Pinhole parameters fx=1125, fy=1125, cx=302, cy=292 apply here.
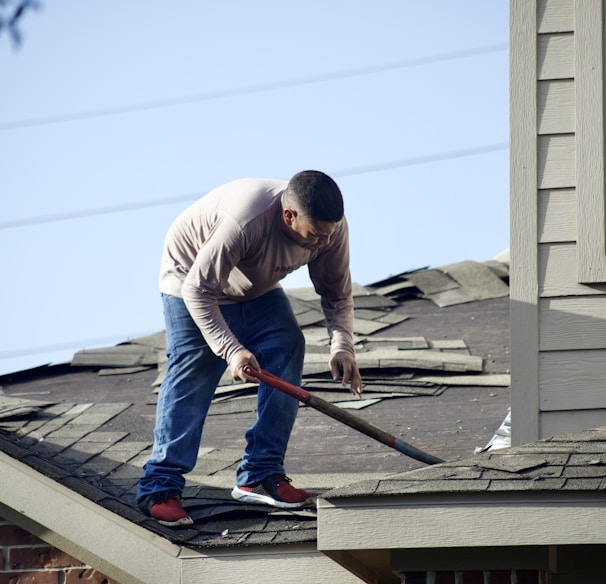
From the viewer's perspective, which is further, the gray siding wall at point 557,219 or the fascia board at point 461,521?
the gray siding wall at point 557,219

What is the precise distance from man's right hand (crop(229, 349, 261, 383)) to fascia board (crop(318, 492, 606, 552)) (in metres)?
0.78

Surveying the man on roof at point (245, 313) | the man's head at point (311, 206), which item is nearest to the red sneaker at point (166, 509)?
the man on roof at point (245, 313)

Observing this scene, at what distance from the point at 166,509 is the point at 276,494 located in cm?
47

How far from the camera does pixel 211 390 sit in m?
4.97

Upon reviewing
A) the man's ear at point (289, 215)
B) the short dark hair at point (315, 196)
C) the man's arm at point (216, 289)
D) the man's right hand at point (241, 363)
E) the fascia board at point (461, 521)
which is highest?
the short dark hair at point (315, 196)

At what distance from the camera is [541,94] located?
16.3ft

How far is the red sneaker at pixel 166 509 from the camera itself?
184 inches

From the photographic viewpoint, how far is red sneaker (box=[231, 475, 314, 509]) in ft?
15.7

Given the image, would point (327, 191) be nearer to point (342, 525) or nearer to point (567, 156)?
point (567, 156)

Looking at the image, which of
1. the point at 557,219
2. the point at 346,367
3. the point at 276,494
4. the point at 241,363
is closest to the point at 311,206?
the point at 241,363

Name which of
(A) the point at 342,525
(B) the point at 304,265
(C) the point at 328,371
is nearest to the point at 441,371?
(C) the point at 328,371

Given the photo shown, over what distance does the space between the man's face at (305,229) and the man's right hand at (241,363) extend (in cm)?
53

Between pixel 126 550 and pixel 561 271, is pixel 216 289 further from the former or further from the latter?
pixel 561 271

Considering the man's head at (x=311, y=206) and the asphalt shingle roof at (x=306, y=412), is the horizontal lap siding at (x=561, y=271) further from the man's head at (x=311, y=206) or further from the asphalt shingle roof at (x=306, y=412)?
the man's head at (x=311, y=206)
